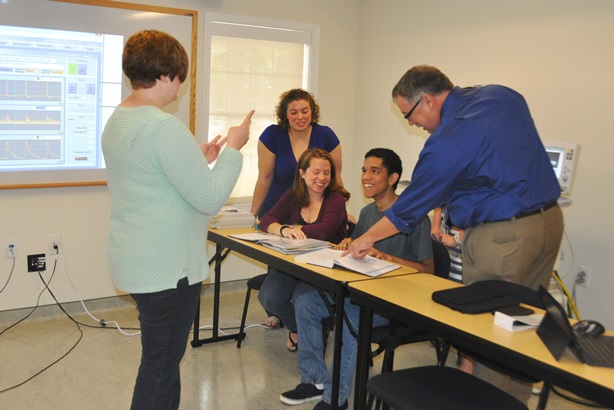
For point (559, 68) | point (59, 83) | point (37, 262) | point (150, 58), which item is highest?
point (559, 68)

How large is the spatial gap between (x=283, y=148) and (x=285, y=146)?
18 mm

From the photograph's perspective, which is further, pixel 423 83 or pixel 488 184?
pixel 423 83

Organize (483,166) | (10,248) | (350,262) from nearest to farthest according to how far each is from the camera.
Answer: (483,166) < (350,262) < (10,248)

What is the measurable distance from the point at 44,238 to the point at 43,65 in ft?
3.62

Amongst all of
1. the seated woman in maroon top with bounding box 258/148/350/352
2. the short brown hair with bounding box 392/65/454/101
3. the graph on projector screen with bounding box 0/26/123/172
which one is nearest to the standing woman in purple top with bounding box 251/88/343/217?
the seated woman in maroon top with bounding box 258/148/350/352

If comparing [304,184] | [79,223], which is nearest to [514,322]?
[304,184]

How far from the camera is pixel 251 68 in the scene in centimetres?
459

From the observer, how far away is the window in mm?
4422

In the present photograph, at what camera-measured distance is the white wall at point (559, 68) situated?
10.9 feet

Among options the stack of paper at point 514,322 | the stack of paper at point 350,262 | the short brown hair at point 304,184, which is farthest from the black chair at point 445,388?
the short brown hair at point 304,184

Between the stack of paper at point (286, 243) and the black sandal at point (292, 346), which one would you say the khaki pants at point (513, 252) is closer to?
the stack of paper at point (286, 243)

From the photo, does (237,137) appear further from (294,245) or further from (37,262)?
(37,262)

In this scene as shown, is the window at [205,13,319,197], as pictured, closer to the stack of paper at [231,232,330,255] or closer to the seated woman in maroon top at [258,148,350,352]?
the seated woman in maroon top at [258,148,350,352]

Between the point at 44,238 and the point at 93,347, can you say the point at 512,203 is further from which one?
the point at 44,238
